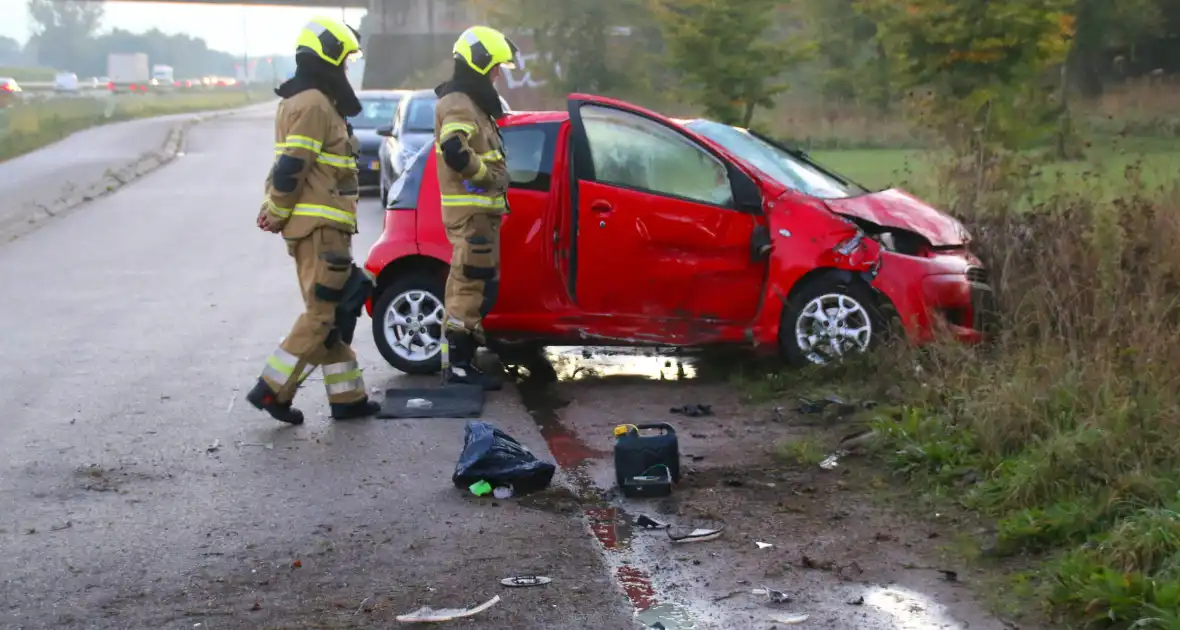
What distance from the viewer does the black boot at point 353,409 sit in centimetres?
755

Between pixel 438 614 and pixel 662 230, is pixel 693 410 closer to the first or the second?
pixel 662 230

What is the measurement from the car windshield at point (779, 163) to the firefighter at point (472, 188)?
1438 millimetres

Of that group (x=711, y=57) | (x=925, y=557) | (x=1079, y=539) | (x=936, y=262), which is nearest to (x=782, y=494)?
(x=925, y=557)

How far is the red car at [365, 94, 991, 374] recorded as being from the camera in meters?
7.92

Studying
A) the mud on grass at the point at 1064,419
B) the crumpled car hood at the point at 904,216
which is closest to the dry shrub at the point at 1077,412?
the mud on grass at the point at 1064,419

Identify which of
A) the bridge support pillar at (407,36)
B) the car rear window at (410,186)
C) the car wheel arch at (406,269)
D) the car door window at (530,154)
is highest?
the bridge support pillar at (407,36)

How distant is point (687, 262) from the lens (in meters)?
8.10

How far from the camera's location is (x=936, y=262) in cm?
791

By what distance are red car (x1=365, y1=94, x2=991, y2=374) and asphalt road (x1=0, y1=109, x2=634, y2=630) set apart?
0.81 m

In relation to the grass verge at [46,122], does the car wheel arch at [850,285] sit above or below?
above

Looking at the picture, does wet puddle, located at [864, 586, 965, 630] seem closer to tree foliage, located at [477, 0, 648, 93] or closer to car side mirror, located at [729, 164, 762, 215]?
car side mirror, located at [729, 164, 762, 215]

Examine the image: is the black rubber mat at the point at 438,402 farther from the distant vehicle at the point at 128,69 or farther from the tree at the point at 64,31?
the tree at the point at 64,31

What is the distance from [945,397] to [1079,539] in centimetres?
171

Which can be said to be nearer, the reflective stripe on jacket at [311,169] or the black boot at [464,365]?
the reflective stripe on jacket at [311,169]
